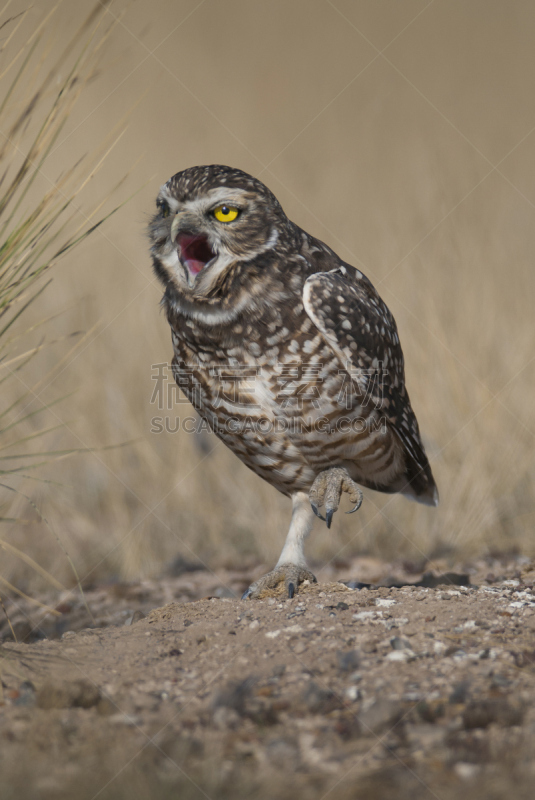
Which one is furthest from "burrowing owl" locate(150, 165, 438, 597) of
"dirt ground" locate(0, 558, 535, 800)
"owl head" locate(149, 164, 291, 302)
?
"dirt ground" locate(0, 558, 535, 800)

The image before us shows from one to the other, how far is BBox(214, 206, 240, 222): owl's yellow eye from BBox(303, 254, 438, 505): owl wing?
1.80ft

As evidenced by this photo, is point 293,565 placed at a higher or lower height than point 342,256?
lower

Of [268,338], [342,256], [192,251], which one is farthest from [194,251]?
[342,256]

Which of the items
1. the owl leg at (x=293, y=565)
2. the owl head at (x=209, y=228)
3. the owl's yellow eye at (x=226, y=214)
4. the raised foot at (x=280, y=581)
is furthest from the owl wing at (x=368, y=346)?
the raised foot at (x=280, y=581)

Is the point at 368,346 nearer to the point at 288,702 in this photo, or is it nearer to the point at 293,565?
the point at 293,565

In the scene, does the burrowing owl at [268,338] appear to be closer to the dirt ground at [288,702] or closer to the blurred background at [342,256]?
the blurred background at [342,256]

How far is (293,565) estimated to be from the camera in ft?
14.0

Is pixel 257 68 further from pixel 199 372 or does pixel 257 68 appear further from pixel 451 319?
pixel 199 372

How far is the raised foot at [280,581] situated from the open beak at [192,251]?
Result: 1689 mm

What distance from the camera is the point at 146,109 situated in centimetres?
1183

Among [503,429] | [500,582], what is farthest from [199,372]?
[503,429]

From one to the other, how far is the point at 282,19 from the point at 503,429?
38.6 feet

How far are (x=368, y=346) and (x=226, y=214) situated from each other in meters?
1.09

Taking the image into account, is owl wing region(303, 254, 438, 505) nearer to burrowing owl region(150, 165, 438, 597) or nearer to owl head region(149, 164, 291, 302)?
burrowing owl region(150, 165, 438, 597)
